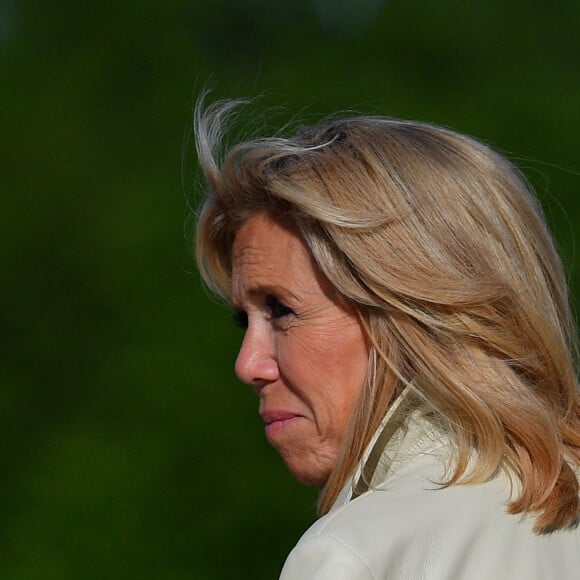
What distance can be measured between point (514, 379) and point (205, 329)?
2.45 metres

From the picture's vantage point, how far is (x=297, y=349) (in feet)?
7.25

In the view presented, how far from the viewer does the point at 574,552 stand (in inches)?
75.4

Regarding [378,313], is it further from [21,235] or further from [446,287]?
[21,235]

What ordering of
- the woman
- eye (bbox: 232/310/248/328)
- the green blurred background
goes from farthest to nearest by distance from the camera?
the green blurred background < eye (bbox: 232/310/248/328) < the woman

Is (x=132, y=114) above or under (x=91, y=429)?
above

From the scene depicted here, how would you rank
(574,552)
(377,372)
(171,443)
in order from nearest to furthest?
(574,552) < (377,372) < (171,443)

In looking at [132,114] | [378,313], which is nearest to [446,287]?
[378,313]

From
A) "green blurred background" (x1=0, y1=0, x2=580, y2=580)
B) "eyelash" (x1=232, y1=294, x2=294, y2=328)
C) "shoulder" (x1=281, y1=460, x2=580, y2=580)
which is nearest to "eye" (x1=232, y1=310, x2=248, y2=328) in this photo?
"eyelash" (x1=232, y1=294, x2=294, y2=328)

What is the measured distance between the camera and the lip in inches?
89.6

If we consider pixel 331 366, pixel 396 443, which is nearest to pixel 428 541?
pixel 396 443

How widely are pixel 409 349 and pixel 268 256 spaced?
0.41 metres

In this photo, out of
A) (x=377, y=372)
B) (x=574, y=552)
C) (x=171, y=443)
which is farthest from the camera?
(x=171, y=443)

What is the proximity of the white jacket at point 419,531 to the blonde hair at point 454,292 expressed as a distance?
0.03m

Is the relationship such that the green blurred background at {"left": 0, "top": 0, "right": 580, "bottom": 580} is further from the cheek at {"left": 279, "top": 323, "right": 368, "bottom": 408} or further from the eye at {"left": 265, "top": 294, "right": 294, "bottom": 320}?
the cheek at {"left": 279, "top": 323, "right": 368, "bottom": 408}
